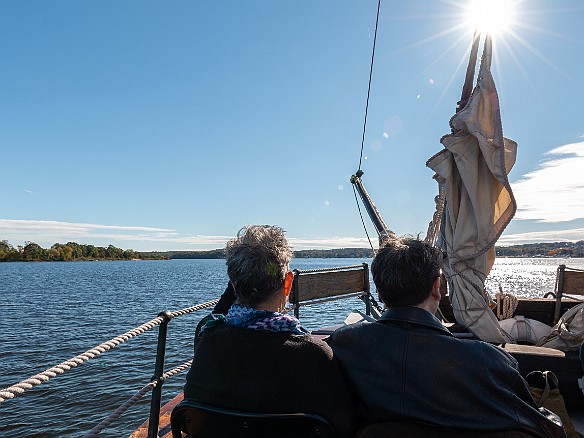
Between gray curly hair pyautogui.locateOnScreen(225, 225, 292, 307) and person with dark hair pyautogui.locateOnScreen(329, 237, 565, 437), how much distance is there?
1.33 ft

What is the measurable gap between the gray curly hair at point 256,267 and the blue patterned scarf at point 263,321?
86 millimetres

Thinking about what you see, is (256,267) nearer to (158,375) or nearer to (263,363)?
(263,363)

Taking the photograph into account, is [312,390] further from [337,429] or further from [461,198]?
[461,198]

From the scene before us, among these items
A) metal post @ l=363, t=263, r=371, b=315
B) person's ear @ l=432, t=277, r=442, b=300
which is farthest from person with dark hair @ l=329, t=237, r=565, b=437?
metal post @ l=363, t=263, r=371, b=315

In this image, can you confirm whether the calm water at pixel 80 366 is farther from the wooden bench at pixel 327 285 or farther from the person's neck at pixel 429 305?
the person's neck at pixel 429 305

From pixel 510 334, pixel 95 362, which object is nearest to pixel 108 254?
pixel 95 362

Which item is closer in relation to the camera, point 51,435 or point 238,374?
point 238,374

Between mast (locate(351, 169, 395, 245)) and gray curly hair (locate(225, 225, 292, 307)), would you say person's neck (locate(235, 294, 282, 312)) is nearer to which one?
gray curly hair (locate(225, 225, 292, 307))

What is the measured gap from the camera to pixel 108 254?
7008 inches

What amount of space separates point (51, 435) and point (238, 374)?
323 inches

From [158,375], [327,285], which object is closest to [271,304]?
[158,375]

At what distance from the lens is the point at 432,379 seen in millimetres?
1688

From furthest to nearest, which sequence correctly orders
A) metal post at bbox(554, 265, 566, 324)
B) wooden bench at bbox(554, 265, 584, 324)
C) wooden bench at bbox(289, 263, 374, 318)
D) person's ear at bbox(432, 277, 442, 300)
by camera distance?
wooden bench at bbox(289, 263, 374, 318), wooden bench at bbox(554, 265, 584, 324), metal post at bbox(554, 265, 566, 324), person's ear at bbox(432, 277, 442, 300)

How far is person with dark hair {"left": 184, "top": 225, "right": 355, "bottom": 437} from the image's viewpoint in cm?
171
